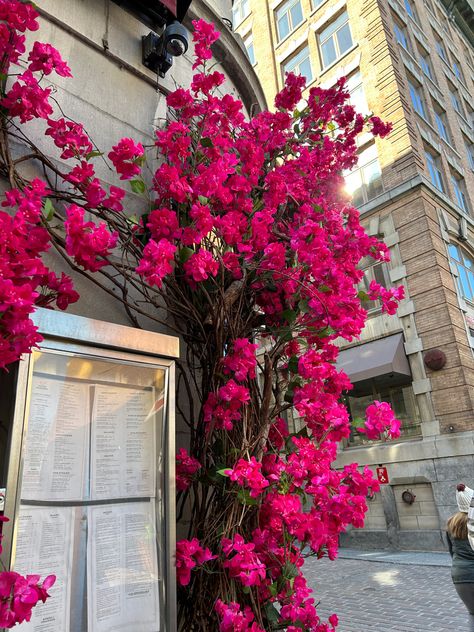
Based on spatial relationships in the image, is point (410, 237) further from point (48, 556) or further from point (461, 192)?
point (48, 556)

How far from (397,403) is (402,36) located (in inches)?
555

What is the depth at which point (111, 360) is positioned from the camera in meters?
2.04

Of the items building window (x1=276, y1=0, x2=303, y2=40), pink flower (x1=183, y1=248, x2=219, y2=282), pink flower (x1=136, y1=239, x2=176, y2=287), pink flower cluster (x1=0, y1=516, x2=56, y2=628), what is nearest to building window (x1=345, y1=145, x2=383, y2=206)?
building window (x1=276, y1=0, x2=303, y2=40)

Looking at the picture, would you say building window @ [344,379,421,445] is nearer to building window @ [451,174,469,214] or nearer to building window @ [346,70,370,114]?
building window @ [451,174,469,214]

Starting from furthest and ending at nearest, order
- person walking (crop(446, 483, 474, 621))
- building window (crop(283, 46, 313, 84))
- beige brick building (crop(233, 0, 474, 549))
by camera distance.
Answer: building window (crop(283, 46, 313, 84))
beige brick building (crop(233, 0, 474, 549))
person walking (crop(446, 483, 474, 621))

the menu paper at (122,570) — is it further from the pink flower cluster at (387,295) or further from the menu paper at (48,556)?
the pink flower cluster at (387,295)

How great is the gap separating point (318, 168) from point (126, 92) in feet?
4.81

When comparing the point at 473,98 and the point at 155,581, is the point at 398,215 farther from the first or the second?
the point at 155,581

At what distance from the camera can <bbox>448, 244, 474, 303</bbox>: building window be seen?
14379 mm

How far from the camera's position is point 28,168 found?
247 centimetres

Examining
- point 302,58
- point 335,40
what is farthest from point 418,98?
point 302,58

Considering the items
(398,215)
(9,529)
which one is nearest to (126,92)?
(9,529)

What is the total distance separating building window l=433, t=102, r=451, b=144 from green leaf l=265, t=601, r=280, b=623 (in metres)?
19.1

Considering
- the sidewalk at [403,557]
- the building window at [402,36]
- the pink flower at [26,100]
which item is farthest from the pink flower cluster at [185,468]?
the building window at [402,36]
